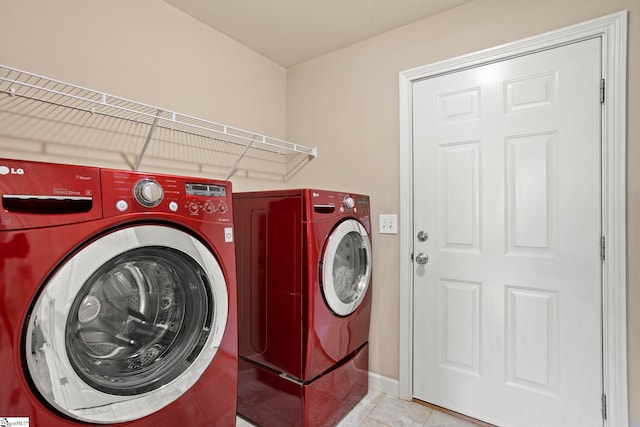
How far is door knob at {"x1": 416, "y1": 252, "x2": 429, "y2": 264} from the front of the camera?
200cm

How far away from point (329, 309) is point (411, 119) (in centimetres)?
124

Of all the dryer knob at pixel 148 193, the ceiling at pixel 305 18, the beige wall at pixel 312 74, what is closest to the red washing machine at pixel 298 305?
the beige wall at pixel 312 74

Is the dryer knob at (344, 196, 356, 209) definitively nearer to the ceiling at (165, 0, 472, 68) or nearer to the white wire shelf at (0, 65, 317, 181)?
the white wire shelf at (0, 65, 317, 181)

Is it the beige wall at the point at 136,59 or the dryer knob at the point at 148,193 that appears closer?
the dryer knob at the point at 148,193

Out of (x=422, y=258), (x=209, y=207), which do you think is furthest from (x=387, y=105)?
(x=209, y=207)

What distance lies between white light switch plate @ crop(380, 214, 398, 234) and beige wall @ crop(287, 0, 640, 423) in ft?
0.12

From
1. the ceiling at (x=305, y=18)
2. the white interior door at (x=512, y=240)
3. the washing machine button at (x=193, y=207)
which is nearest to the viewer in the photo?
the washing machine button at (x=193, y=207)

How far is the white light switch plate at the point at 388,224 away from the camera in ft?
6.89

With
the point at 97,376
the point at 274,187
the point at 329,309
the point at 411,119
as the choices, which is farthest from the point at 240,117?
the point at 97,376

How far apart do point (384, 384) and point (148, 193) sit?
1831mm

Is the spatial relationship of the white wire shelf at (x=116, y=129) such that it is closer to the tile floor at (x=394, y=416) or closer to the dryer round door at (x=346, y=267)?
the dryer round door at (x=346, y=267)

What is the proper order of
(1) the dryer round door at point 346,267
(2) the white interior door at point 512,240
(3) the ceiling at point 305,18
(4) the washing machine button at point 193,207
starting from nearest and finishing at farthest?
(4) the washing machine button at point 193,207
(2) the white interior door at point 512,240
(1) the dryer round door at point 346,267
(3) the ceiling at point 305,18

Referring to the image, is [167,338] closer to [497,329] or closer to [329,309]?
[329,309]

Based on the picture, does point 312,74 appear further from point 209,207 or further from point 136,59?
point 209,207
